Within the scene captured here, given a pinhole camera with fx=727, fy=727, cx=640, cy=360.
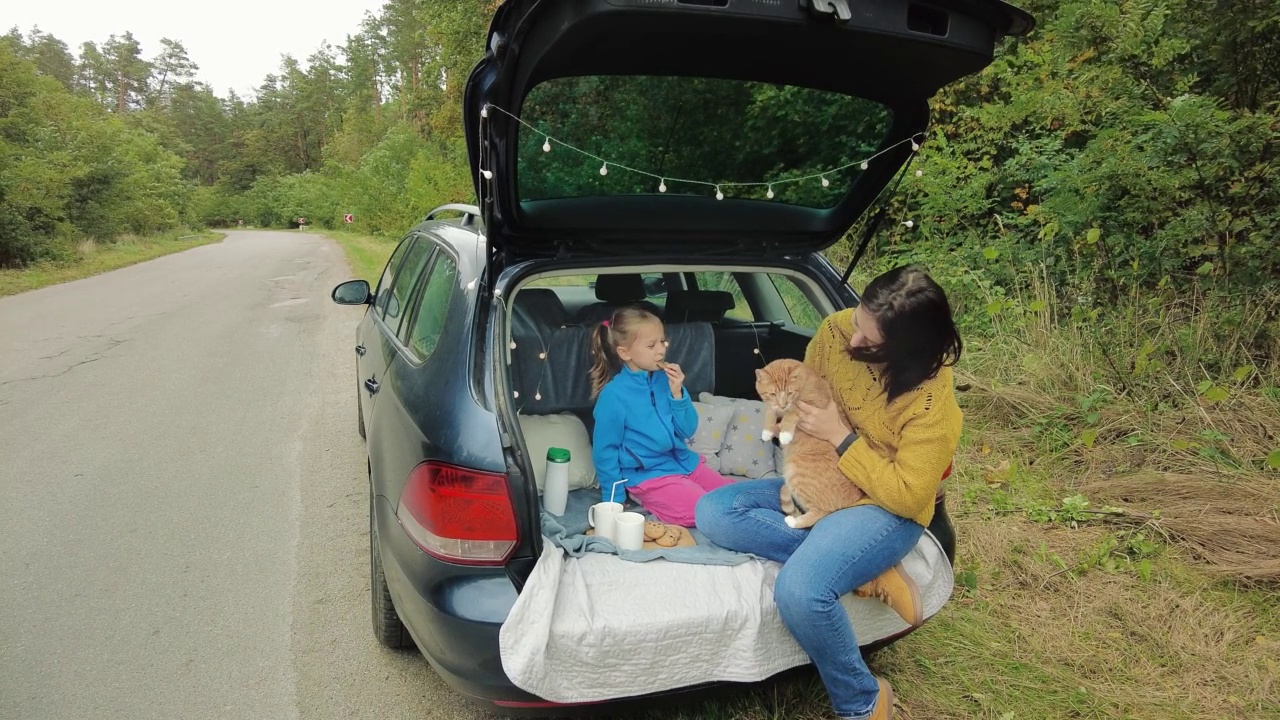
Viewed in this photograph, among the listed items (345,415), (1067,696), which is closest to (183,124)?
(345,415)

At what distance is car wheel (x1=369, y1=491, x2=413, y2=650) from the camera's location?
2.66 meters

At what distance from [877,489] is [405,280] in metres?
2.67

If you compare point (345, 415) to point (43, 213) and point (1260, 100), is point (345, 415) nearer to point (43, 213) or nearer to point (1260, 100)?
point (1260, 100)

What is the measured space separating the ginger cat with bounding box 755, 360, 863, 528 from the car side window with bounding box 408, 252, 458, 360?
118 centimetres

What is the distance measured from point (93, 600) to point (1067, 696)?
3886 millimetres

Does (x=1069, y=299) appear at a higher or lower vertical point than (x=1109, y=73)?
lower

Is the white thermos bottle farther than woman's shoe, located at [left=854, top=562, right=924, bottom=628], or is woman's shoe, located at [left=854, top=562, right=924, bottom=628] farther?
the white thermos bottle

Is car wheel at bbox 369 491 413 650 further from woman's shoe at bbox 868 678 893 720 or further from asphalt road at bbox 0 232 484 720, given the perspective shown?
woman's shoe at bbox 868 678 893 720

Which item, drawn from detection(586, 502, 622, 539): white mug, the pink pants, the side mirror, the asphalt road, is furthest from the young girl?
the side mirror

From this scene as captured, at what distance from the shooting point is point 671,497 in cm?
285

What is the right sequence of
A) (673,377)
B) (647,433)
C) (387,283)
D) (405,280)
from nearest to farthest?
(647,433) → (673,377) → (405,280) → (387,283)

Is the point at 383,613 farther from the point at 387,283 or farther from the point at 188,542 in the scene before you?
the point at 387,283

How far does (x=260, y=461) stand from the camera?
464cm

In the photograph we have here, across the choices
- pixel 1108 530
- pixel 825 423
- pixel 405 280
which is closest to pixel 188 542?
pixel 405 280
